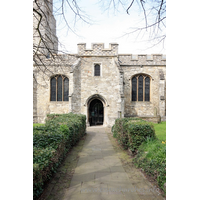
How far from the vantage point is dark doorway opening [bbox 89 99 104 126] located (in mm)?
13086

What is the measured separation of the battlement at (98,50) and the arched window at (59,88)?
3027 mm

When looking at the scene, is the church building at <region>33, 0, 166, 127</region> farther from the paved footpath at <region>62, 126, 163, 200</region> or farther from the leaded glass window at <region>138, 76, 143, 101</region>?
the paved footpath at <region>62, 126, 163, 200</region>

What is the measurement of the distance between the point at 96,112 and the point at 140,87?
495cm

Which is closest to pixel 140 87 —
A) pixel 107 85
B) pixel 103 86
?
pixel 107 85

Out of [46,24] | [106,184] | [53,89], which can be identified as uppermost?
[46,24]

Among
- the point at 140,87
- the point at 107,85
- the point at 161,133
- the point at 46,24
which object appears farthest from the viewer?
the point at 140,87

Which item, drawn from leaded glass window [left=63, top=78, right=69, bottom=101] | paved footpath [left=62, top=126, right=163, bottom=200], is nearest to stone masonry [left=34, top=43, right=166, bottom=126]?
leaded glass window [left=63, top=78, right=69, bottom=101]

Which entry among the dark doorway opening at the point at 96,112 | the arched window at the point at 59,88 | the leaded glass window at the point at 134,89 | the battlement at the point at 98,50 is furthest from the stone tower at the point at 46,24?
the leaded glass window at the point at 134,89

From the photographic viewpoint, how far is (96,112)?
43.1 feet

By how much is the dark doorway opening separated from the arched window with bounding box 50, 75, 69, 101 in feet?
8.54

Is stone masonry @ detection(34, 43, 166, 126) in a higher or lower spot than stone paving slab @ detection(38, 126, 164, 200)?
higher

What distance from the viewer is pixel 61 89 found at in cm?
1343

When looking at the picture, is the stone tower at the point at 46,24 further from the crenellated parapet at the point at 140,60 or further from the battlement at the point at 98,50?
the crenellated parapet at the point at 140,60

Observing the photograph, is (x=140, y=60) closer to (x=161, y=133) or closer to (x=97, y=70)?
(x=97, y=70)
